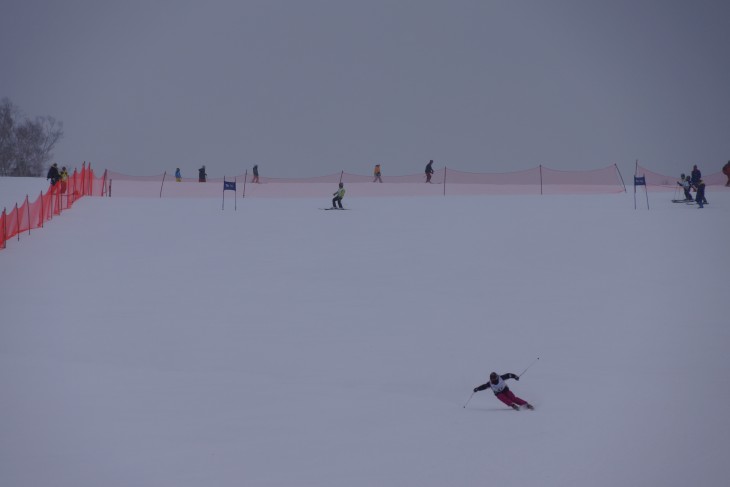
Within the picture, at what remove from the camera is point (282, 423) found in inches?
651

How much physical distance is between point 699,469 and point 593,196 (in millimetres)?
31378

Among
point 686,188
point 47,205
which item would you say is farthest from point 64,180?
point 686,188

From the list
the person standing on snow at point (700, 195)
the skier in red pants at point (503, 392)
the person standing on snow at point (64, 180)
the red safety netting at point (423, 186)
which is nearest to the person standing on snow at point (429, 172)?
the red safety netting at point (423, 186)

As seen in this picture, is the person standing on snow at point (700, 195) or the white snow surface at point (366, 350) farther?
the person standing on snow at point (700, 195)

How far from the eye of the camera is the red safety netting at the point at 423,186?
4938 centimetres

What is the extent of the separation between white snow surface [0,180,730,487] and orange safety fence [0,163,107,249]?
0.84 meters

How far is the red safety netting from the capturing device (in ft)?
162

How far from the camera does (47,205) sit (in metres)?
36.2

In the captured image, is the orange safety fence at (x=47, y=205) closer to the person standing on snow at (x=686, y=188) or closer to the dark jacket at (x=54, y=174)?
the dark jacket at (x=54, y=174)

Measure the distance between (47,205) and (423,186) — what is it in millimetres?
22171

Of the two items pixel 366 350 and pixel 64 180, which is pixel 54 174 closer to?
pixel 64 180

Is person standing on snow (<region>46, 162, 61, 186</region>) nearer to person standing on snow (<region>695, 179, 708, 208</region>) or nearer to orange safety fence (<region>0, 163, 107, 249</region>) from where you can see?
orange safety fence (<region>0, 163, 107, 249</region>)

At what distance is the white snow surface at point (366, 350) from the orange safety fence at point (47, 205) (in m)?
0.84

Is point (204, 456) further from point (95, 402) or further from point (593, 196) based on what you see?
point (593, 196)
